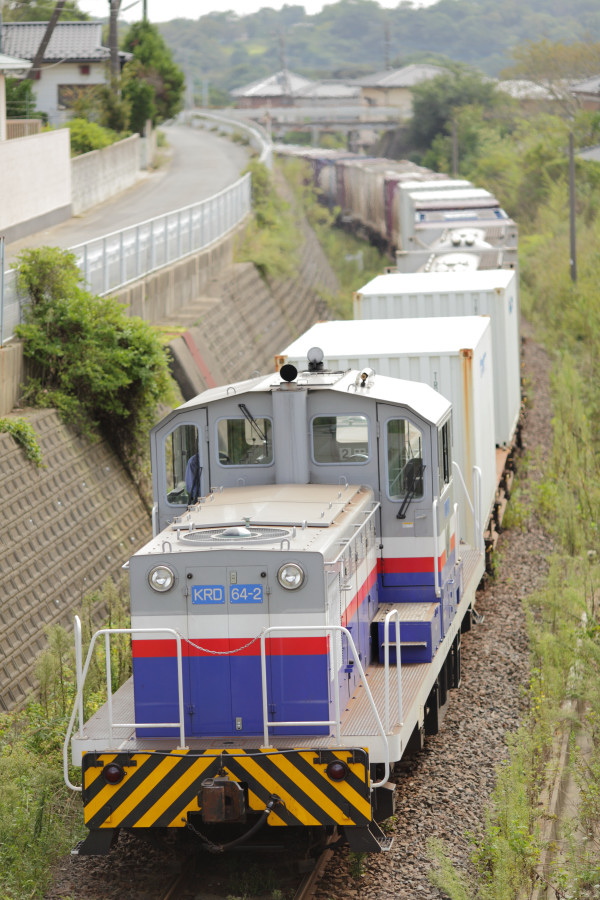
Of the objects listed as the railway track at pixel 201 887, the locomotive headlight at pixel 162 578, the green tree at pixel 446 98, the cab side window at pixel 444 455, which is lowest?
the railway track at pixel 201 887

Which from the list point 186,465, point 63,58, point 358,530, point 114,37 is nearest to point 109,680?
point 358,530

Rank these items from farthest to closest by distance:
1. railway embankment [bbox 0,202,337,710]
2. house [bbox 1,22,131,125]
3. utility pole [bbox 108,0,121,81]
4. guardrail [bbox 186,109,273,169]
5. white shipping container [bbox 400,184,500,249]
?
1. guardrail [bbox 186,109,273,169]
2. house [bbox 1,22,131,125]
3. utility pole [bbox 108,0,121,81]
4. white shipping container [bbox 400,184,500,249]
5. railway embankment [bbox 0,202,337,710]

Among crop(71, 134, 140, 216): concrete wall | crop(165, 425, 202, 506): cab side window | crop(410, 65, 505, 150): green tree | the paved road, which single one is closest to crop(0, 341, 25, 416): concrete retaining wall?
the paved road

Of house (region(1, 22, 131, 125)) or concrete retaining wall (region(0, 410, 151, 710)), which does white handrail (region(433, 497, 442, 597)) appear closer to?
concrete retaining wall (region(0, 410, 151, 710))

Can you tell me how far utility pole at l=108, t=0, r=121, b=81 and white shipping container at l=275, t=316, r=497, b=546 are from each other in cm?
3536

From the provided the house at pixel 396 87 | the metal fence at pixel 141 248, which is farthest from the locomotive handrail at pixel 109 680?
the house at pixel 396 87

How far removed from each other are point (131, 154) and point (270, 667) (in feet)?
123

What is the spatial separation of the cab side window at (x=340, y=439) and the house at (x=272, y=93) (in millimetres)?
110144

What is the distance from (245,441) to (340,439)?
799 mm

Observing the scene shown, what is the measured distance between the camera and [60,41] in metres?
50.1

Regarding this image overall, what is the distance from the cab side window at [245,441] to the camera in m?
9.77

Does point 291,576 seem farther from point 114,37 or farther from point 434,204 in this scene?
point 114,37

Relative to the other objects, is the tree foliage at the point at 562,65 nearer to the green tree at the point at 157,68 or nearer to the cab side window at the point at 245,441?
the green tree at the point at 157,68

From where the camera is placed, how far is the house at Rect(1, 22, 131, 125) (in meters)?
48.0
